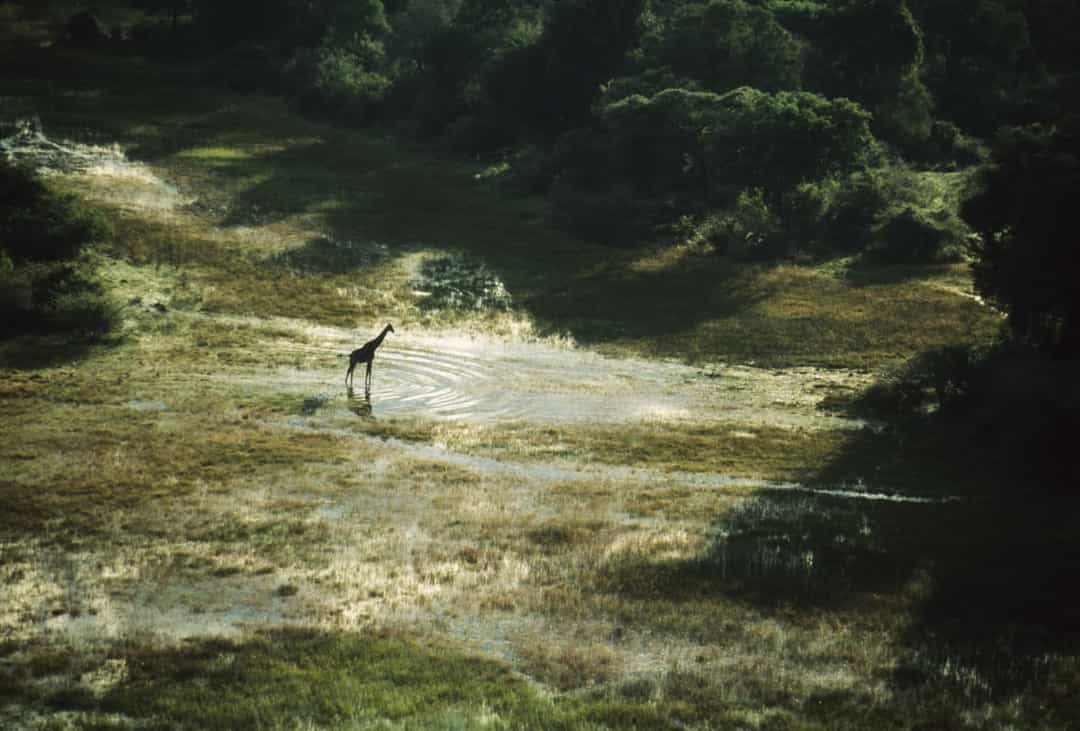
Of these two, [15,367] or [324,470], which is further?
[15,367]

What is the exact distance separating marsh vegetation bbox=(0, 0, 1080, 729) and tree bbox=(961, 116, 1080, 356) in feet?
1.20

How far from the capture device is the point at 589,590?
1975 cm

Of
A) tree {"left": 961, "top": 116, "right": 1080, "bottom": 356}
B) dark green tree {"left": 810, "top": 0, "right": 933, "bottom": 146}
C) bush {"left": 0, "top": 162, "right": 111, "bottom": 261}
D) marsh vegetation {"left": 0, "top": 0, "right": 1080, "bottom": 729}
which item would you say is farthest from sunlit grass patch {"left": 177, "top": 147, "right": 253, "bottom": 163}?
tree {"left": 961, "top": 116, "right": 1080, "bottom": 356}

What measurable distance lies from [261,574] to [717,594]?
27.1ft

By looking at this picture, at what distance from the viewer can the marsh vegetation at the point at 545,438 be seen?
16500 millimetres

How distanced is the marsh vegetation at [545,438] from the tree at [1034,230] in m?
0.37

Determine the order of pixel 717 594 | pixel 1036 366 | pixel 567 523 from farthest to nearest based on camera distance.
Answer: pixel 1036 366 < pixel 567 523 < pixel 717 594

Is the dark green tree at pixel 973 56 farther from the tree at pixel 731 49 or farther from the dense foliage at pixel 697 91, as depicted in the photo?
the tree at pixel 731 49

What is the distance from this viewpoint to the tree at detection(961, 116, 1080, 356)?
29.1 m

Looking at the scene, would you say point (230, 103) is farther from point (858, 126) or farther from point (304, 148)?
point (858, 126)

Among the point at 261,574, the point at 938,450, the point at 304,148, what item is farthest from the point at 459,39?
the point at 261,574

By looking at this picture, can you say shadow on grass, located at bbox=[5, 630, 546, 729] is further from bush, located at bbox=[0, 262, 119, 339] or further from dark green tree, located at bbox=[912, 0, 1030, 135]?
dark green tree, located at bbox=[912, 0, 1030, 135]

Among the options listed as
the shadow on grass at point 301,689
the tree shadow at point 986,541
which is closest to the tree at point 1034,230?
the tree shadow at point 986,541

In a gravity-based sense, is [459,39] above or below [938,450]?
above
